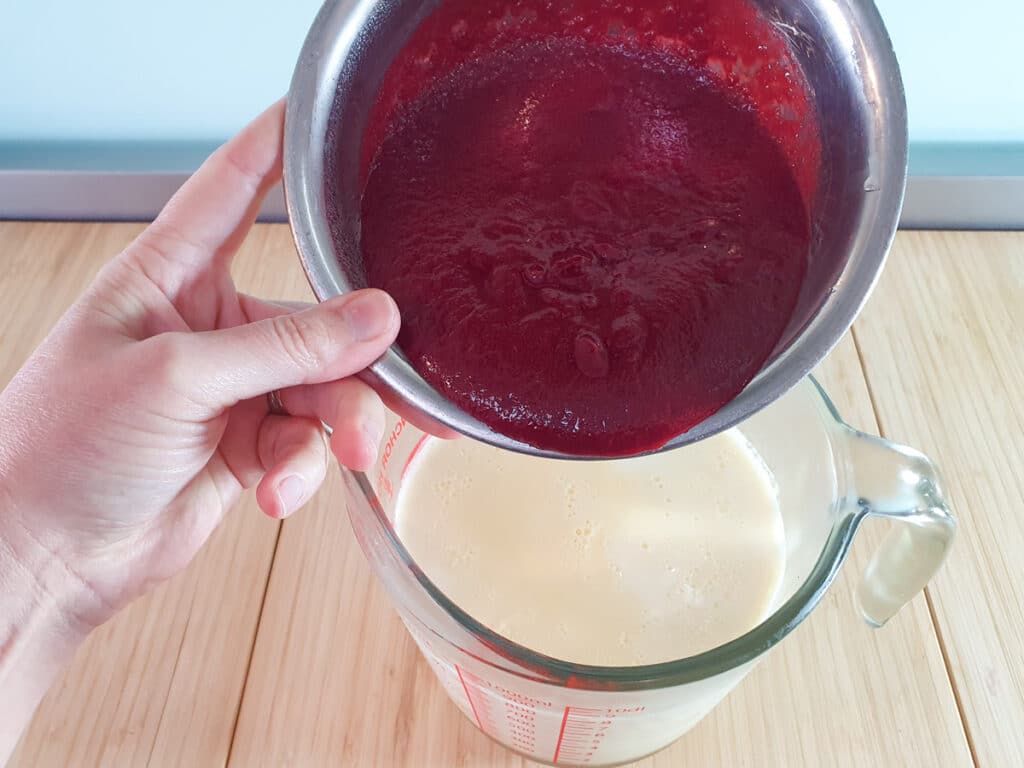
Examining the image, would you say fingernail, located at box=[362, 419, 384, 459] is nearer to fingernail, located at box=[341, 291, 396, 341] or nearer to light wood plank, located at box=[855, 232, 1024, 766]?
fingernail, located at box=[341, 291, 396, 341]

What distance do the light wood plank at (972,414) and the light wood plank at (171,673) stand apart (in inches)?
27.1

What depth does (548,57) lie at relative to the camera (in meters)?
0.64

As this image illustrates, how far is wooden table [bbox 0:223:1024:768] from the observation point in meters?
0.80

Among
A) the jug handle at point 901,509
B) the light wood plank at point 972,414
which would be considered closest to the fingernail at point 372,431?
the jug handle at point 901,509

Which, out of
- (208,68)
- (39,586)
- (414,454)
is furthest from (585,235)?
(208,68)

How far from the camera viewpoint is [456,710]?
0.82 m

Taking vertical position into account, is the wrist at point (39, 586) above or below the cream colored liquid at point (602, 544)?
above

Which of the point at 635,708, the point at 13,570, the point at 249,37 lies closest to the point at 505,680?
the point at 635,708

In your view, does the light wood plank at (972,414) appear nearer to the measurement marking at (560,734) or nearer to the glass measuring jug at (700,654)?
the glass measuring jug at (700,654)

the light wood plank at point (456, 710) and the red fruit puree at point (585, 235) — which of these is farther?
the light wood plank at point (456, 710)

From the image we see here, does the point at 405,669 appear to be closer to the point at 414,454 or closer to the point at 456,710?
the point at 456,710

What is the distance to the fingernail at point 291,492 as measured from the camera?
695 mm

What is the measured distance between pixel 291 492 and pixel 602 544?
0.28 metres

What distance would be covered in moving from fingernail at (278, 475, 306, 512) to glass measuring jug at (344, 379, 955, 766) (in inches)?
2.0
